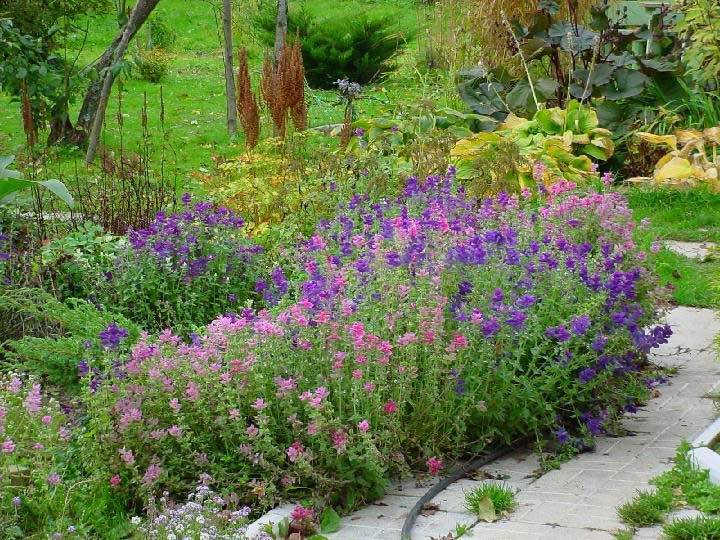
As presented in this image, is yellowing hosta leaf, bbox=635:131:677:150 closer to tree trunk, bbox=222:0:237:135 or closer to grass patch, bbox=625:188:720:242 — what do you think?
grass patch, bbox=625:188:720:242

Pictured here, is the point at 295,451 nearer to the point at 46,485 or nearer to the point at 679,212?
the point at 46,485

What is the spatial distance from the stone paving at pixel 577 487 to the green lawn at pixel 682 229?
143 cm

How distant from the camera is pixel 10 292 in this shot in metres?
5.77

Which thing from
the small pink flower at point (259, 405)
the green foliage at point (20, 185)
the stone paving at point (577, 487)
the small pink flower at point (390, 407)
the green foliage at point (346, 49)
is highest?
the green foliage at point (346, 49)

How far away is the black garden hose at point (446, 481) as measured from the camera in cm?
381

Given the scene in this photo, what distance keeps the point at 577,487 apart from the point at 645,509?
42 centimetres

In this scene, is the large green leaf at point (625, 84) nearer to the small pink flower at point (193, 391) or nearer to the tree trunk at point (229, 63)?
the tree trunk at point (229, 63)

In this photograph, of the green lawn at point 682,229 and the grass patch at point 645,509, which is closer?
the grass patch at point 645,509

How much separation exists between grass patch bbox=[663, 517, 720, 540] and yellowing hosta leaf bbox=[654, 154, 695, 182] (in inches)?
230

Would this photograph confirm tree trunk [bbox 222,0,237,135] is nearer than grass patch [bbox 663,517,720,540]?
No

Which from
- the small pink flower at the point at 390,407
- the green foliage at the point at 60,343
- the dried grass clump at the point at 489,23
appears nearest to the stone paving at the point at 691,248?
the dried grass clump at the point at 489,23

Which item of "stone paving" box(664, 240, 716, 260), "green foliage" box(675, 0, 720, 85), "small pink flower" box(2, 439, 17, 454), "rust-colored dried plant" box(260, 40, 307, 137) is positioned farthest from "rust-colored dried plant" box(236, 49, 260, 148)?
"green foliage" box(675, 0, 720, 85)

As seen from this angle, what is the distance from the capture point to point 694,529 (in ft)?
11.6

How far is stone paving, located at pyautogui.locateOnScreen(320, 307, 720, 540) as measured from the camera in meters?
3.77
